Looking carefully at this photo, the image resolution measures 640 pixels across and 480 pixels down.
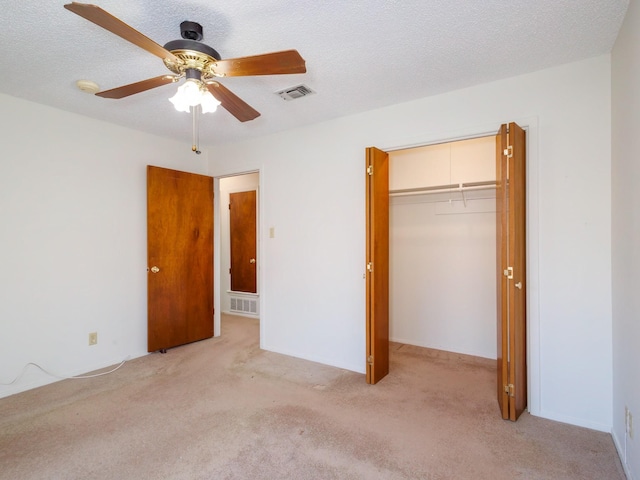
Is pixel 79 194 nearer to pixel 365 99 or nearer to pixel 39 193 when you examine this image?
pixel 39 193

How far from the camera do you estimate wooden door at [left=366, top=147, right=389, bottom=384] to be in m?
2.81

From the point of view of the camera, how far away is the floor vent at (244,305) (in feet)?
17.7

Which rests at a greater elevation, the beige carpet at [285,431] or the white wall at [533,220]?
the white wall at [533,220]

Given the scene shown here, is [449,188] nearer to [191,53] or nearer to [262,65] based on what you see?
[262,65]

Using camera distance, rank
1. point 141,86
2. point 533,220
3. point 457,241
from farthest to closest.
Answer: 1. point 457,241
2. point 533,220
3. point 141,86

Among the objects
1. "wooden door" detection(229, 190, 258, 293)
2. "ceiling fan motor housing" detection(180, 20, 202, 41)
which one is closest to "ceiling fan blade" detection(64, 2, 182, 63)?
"ceiling fan motor housing" detection(180, 20, 202, 41)

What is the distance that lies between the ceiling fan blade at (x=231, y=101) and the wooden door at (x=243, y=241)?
314 cm

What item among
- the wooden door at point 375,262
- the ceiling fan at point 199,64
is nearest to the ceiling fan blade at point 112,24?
the ceiling fan at point 199,64

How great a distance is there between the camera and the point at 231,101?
211 centimetres

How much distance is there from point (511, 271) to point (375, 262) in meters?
1.02

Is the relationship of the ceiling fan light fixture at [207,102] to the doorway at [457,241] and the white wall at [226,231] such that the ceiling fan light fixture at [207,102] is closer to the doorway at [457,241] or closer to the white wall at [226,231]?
the doorway at [457,241]

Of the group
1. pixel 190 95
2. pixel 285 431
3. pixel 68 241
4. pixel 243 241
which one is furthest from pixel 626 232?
pixel 243 241

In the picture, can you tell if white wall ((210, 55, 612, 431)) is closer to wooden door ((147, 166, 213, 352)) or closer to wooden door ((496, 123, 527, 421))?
wooden door ((496, 123, 527, 421))

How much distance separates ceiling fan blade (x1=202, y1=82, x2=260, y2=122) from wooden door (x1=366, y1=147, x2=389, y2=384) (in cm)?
107
